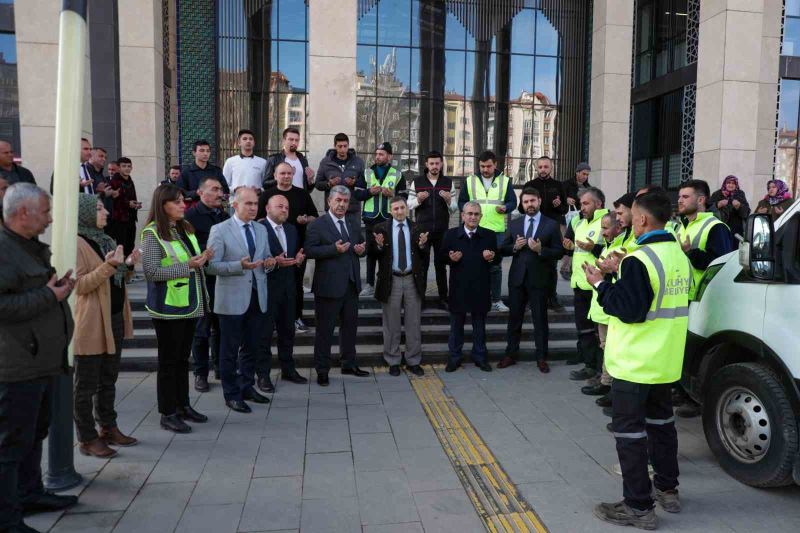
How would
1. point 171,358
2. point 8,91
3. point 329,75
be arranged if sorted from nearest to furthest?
point 171,358, point 329,75, point 8,91

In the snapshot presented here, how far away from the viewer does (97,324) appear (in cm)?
454

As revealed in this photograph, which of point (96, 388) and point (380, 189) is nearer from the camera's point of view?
point (96, 388)

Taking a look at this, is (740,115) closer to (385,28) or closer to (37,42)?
(385,28)

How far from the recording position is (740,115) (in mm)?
11805

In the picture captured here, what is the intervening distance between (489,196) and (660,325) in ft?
15.8

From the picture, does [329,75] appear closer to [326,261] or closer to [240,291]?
[326,261]

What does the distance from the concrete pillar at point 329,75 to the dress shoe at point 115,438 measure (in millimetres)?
6692

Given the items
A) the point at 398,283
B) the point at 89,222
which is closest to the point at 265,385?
the point at 398,283

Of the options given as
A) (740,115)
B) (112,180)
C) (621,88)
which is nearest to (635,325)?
(112,180)

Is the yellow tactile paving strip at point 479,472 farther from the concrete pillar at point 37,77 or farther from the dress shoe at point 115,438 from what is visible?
the concrete pillar at point 37,77

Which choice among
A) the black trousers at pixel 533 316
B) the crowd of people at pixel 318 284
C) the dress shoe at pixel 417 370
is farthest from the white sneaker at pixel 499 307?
the dress shoe at pixel 417 370

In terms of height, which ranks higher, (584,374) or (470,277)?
(470,277)

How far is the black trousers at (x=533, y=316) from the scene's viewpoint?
7.39m

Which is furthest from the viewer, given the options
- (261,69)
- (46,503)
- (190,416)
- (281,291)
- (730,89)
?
(261,69)
